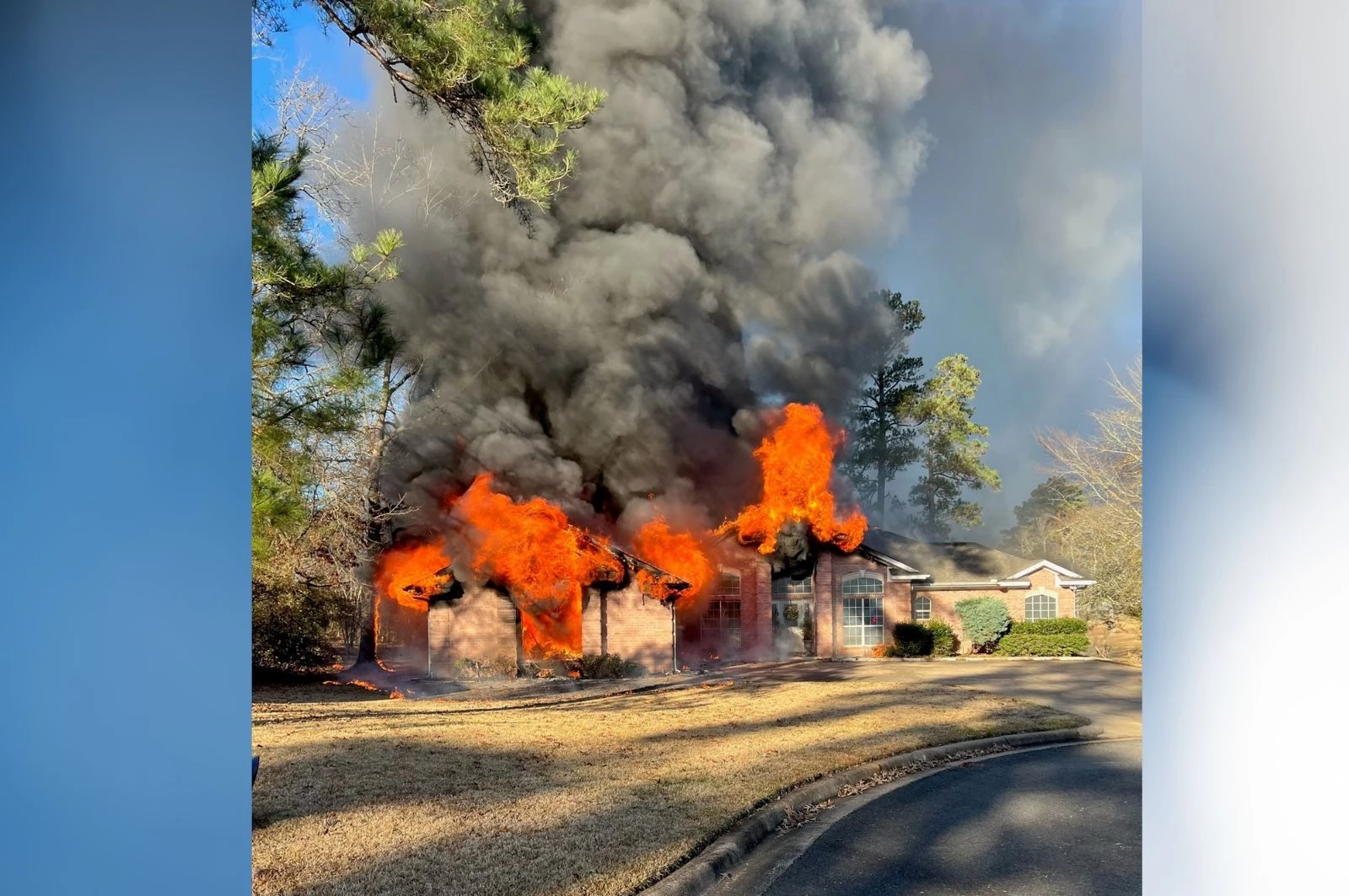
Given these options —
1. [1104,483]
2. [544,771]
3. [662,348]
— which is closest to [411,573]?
[662,348]

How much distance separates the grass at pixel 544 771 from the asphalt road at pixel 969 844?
20.3 inches

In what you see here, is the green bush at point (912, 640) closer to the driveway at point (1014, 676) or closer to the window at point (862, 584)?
the driveway at point (1014, 676)

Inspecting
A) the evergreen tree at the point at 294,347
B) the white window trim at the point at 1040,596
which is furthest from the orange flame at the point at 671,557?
the evergreen tree at the point at 294,347

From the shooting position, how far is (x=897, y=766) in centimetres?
668

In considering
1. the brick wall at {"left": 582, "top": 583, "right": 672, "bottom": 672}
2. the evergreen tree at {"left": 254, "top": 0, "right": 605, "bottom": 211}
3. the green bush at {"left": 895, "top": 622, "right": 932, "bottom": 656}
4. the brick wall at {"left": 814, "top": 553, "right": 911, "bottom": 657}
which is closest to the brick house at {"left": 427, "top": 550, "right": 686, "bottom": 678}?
the brick wall at {"left": 582, "top": 583, "right": 672, "bottom": 672}

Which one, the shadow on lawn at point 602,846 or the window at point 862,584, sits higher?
the window at point 862,584

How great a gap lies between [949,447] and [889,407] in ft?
4.07

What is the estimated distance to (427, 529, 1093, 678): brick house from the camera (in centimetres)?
1187

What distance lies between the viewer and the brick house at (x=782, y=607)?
1187 centimetres

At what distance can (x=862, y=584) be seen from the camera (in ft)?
41.8
